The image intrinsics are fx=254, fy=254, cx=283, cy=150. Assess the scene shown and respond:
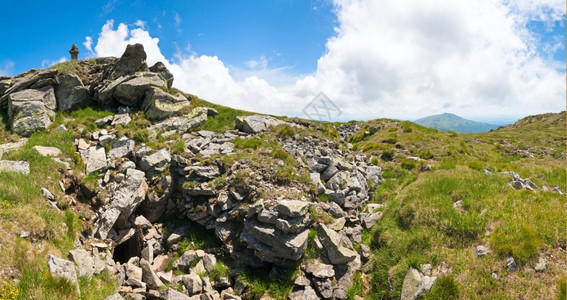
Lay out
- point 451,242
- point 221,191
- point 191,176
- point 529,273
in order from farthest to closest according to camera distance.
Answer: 1. point 191,176
2. point 221,191
3. point 451,242
4. point 529,273

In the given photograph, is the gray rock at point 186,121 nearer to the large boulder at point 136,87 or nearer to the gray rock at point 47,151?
the large boulder at point 136,87

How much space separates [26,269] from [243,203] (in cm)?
907

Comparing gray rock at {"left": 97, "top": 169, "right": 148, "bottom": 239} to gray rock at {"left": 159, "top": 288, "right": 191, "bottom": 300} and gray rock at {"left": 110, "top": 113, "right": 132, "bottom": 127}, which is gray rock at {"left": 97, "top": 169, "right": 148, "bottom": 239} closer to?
gray rock at {"left": 159, "top": 288, "right": 191, "bottom": 300}

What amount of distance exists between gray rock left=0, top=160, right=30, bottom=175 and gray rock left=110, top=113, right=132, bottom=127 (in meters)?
8.17

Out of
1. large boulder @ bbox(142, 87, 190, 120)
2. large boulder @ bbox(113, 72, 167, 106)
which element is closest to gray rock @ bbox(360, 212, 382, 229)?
large boulder @ bbox(142, 87, 190, 120)

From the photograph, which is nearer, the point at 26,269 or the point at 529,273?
the point at 26,269

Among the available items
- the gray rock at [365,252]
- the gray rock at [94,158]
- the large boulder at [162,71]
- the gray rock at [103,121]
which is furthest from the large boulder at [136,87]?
the gray rock at [365,252]

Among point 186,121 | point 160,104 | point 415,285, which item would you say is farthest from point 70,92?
point 415,285

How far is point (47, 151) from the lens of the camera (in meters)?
17.0

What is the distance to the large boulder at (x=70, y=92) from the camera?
2438 centimetres

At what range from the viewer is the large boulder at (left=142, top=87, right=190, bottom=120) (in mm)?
25422

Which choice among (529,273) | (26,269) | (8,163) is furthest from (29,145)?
(529,273)

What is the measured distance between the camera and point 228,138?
2303cm

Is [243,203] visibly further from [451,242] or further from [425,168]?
[425,168]
